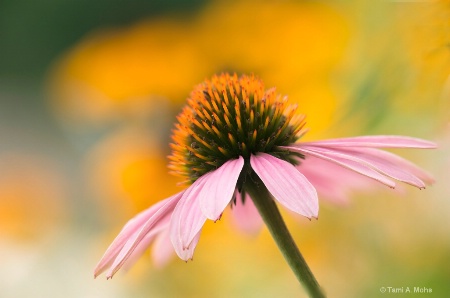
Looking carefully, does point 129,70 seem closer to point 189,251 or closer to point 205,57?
point 205,57

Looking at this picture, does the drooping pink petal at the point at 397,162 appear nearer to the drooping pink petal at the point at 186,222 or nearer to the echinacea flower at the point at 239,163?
the echinacea flower at the point at 239,163

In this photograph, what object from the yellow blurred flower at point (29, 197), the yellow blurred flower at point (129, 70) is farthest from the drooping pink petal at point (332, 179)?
the yellow blurred flower at point (29, 197)

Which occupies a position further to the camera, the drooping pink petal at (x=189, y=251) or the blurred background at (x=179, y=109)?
the blurred background at (x=179, y=109)

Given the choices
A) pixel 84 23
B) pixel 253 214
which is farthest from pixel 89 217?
pixel 253 214

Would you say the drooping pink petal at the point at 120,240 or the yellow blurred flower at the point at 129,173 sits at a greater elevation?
the drooping pink petal at the point at 120,240

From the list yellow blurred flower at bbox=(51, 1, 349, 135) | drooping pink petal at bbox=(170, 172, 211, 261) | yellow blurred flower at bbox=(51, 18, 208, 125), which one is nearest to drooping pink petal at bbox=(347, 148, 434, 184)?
drooping pink petal at bbox=(170, 172, 211, 261)

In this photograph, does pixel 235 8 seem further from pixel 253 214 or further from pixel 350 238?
pixel 253 214

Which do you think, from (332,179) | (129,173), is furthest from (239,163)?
(129,173)

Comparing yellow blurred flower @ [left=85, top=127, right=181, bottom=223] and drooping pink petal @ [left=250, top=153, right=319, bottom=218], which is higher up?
drooping pink petal @ [left=250, top=153, right=319, bottom=218]

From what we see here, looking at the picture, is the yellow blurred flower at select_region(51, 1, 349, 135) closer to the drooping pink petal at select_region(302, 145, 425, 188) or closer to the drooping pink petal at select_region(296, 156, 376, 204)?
the drooping pink petal at select_region(296, 156, 376, 204)
